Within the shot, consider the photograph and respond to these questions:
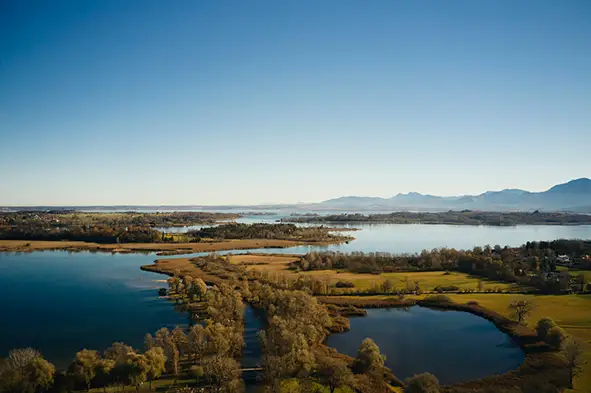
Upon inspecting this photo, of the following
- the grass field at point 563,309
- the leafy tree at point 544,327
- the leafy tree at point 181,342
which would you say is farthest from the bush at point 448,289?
the leafy tree at point 181,342

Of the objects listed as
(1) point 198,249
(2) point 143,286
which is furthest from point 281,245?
(2) point 143,286

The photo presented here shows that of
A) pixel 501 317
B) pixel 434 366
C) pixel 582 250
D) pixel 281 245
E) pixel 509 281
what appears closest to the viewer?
pixel 434 366

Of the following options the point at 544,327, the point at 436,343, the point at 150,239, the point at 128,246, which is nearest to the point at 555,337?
the point at 544,327

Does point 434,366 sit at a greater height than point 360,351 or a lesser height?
lesser

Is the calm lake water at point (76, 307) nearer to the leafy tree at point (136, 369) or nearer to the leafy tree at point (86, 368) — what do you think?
the leafy tree at point (86, 368)

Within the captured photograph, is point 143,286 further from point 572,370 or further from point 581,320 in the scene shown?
point 581,320

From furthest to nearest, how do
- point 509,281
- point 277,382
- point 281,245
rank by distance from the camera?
point 281,245 → point 509,281 → point 277,382
